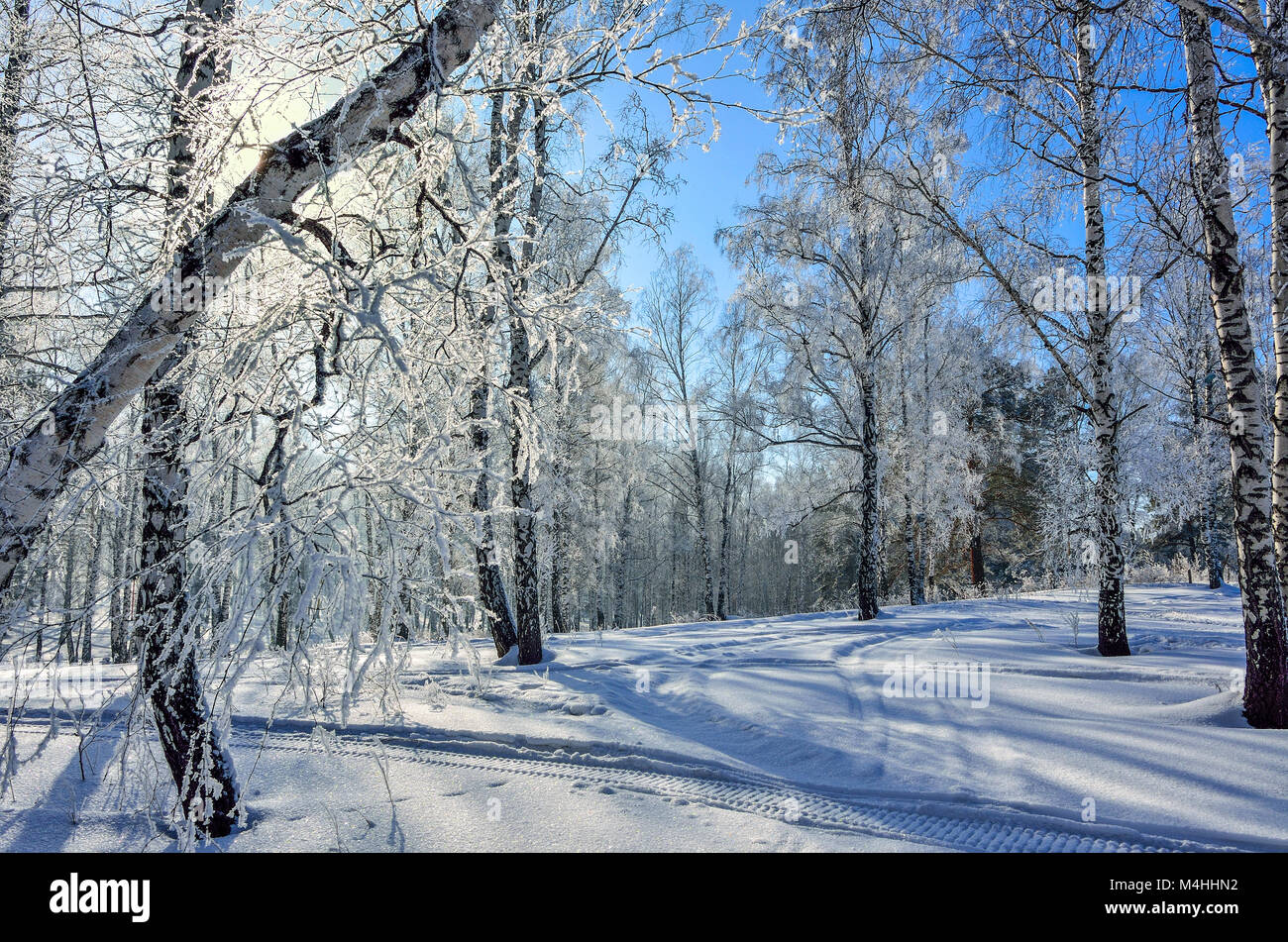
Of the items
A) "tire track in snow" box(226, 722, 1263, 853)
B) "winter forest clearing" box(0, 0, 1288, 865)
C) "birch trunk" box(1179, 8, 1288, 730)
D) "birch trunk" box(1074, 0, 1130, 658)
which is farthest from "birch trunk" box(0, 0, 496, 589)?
"birch trunk" box(1074, 0, 1130, 658)

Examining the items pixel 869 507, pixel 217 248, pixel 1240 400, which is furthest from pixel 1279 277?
pixel 869 507

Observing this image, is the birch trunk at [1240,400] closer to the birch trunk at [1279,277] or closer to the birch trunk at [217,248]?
the birch trunk at [1279,277]

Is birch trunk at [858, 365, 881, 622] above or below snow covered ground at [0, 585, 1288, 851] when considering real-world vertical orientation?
above

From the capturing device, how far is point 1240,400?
4219 mm

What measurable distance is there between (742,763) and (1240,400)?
4187 mm

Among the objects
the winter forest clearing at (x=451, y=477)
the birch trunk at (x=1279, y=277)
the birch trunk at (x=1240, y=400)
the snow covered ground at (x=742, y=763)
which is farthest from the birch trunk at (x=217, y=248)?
the birch trunk at (x=1279, y=277)

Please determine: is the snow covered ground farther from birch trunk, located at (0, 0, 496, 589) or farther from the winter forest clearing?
birch trunk, located at (0, 0, 496, 589)

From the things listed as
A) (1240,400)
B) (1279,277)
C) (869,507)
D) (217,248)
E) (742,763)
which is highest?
(1279,277)

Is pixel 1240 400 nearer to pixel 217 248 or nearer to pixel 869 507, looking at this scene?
pixel 217 248

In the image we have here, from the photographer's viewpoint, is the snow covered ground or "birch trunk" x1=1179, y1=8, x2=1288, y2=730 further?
"birch trunk" x1=1179, y1=8, x2=1288, y2=730

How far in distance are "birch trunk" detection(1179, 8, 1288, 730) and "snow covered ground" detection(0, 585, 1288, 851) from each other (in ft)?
1.33

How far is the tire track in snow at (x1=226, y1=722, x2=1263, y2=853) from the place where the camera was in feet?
9.35

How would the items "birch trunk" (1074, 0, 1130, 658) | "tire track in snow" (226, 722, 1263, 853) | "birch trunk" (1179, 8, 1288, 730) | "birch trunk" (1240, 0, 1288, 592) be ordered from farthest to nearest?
"birch trunk" (1074, 0, 1130, 658), "birch trunk" (1240, 0, 1288, 592), "birch trunk" (1179, 8, 1288, 730), "tire track in snow" (226, 722, 1263, 853)
